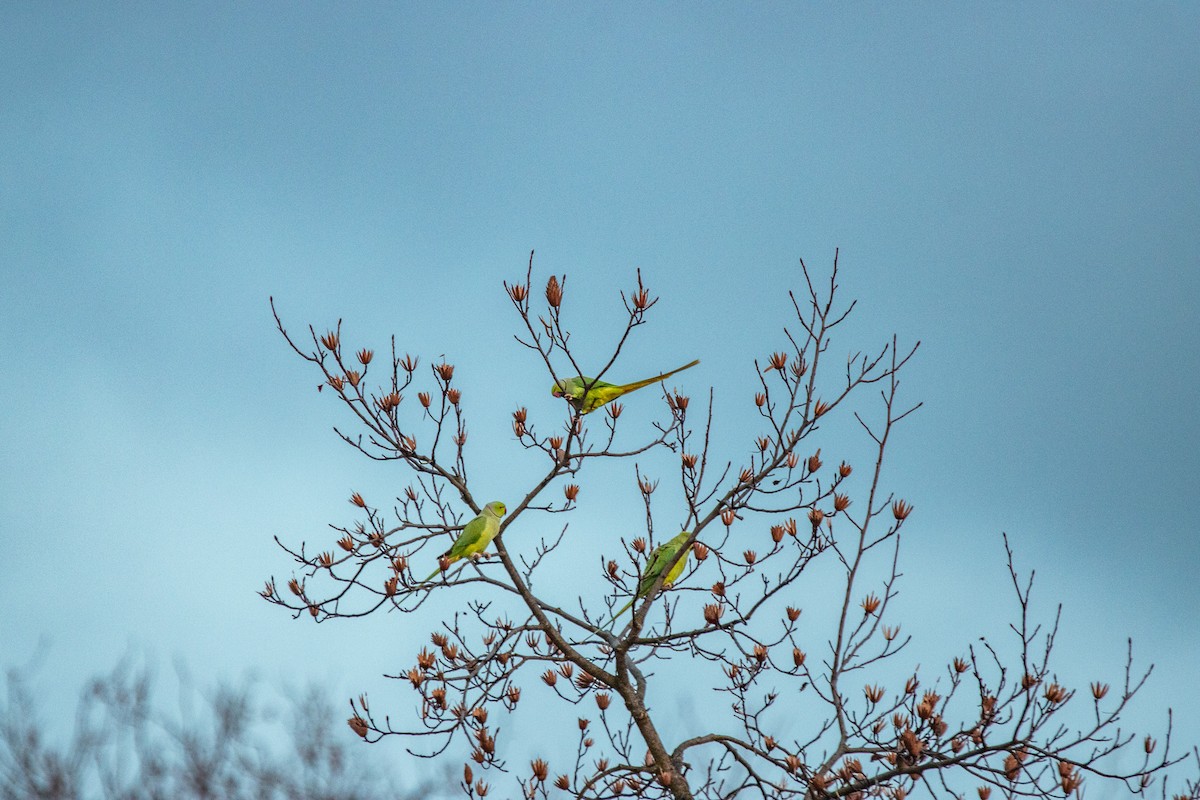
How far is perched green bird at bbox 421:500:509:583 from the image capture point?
169 inches

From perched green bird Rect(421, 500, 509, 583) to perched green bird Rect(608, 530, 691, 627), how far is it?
2.50ft

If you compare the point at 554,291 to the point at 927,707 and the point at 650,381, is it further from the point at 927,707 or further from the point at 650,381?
the point at 927,707

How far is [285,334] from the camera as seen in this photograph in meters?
4.16

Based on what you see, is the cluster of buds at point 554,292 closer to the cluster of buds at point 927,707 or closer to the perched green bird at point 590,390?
the perched green bird at point 590,390

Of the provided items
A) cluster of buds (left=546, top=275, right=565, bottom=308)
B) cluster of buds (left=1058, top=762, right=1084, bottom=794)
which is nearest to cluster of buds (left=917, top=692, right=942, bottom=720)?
cluster of buds (left=1058, top=762, right=1084, bottom=794)

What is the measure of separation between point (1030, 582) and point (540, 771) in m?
2.30

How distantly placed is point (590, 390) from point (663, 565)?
930 millimetres

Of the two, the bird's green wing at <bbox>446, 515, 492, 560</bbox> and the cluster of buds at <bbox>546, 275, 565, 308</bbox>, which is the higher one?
the cluster of buds at <bbox>546, 275, 565, 308</bbox>

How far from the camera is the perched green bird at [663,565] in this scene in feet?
14.6

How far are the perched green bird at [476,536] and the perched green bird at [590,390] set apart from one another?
652 millimetres

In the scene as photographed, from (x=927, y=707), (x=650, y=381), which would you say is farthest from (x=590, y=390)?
(x=927, y=707)

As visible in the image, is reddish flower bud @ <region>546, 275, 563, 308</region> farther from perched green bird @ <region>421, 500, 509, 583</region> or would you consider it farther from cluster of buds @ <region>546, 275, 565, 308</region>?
perched green bird @ <region>421, 500, 509, 583</region>

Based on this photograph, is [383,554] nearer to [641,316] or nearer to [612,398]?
[612,398]

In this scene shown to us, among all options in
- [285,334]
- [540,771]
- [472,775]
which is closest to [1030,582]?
[540,771]
